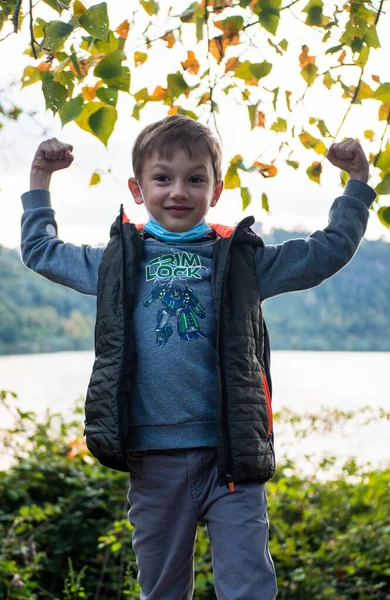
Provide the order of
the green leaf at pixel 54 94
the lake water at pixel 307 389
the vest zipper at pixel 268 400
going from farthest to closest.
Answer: the lake water at pixel 307 389
the vest zipper at pixel 268 400
the green leaf at pixel 54 94

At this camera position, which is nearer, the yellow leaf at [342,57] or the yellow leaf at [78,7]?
the yellow leaf at [78,7]

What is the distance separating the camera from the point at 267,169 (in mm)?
2221

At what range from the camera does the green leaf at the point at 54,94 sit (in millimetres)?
1625

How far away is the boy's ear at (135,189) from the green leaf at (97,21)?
470mm

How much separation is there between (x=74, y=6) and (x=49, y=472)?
99.1 inches

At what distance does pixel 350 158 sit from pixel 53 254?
29.6 inches

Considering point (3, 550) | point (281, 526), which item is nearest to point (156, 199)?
point (3, 550)

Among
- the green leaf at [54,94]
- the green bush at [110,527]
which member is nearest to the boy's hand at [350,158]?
the green leaf at [54,94]

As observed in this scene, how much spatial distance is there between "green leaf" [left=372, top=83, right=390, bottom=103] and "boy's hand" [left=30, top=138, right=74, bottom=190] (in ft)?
2.60

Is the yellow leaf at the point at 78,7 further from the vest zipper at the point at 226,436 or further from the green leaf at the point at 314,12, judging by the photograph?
the vest zipper at the point at 226,436

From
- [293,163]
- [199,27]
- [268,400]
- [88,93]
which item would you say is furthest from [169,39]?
[268,400]

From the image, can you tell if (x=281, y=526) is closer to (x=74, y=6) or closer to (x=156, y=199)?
(x=156, y=199)

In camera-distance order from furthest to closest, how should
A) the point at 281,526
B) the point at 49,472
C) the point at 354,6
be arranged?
the point at 49,472 → the point at 281,526 → the point at 354,6

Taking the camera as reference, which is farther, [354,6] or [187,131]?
[354,6]
